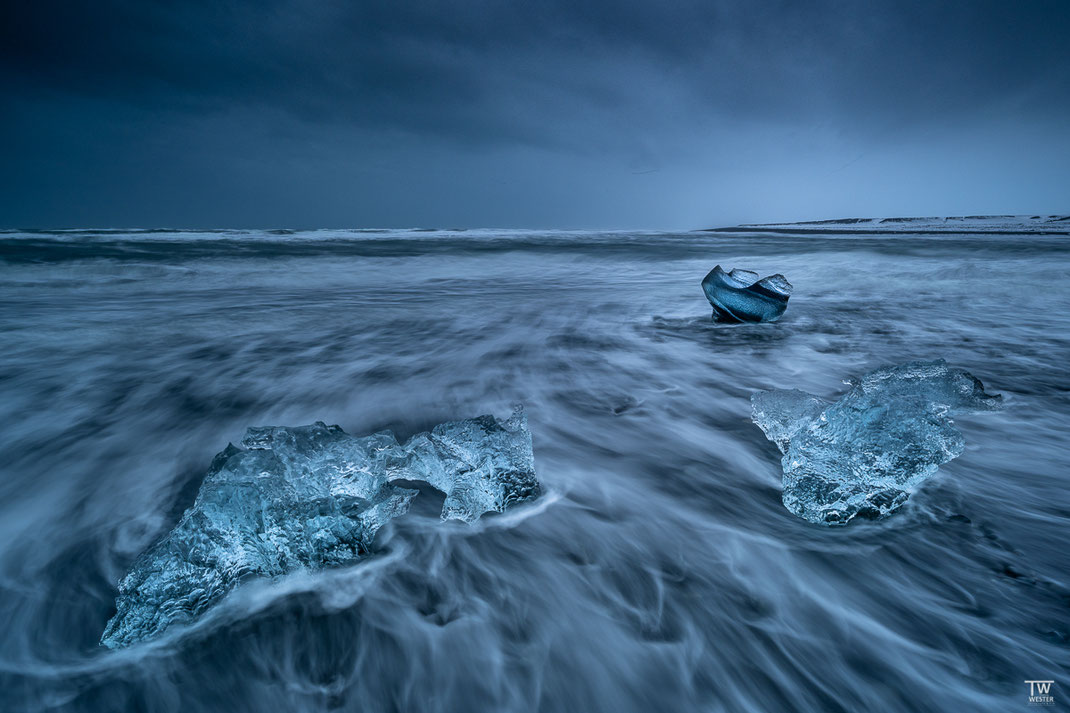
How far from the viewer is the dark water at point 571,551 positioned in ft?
3.08

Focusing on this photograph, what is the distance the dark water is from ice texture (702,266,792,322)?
55 cm

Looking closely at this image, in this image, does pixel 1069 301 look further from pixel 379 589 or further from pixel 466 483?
pixel 379 589

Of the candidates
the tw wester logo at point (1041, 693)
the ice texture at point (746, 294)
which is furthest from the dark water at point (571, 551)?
the ice texture at point (746, 294)

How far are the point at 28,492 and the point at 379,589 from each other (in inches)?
57.3

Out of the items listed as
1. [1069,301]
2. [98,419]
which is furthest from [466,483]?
[1069,301]

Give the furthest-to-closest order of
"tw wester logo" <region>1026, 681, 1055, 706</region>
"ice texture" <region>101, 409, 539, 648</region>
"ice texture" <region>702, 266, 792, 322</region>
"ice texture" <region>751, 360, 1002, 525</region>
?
"ice texture" <region>702, 266, 792, 322</region>, "ice texture" <region>751, 360, 1002, 525</region>, "ice texture" <region>101, 409, 539, 648</region>, "tw wester logo" <region>1026, 681, 1055, 706</region>

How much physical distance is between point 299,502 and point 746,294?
12.1ft

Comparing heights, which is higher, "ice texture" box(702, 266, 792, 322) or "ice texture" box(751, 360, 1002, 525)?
"ice texture" box(702, 266, 792, 322)

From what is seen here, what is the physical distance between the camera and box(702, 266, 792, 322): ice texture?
3818 millimetres

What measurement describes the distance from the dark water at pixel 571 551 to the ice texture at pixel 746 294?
0.55 metres

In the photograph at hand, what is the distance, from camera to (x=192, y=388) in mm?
2566

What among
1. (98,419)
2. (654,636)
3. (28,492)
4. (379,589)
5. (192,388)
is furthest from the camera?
(192,388)

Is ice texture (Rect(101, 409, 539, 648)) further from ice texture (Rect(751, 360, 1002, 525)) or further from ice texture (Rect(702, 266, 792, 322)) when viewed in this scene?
ice texture (Rect(702, 266, 792, 322))

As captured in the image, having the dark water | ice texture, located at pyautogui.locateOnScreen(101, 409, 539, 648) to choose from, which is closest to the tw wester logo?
the dark water
